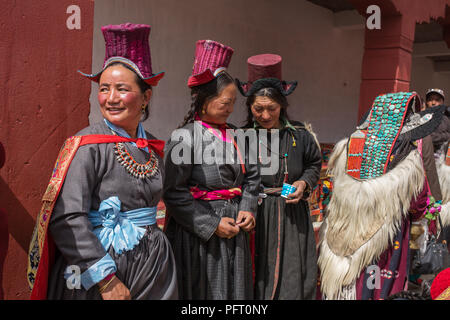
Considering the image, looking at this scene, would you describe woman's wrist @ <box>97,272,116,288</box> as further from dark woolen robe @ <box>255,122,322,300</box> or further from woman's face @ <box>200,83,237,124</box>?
dark woolen robe @ <box>255,122,322,300</box>

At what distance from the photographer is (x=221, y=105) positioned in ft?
7.27

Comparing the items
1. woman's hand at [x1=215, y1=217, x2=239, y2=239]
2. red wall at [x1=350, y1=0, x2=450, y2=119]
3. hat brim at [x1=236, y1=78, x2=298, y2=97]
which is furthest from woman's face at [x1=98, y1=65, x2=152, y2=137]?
red wall at [x1=350, y1=0, x2=450, y2=119]

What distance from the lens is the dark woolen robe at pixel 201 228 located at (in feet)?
6.98

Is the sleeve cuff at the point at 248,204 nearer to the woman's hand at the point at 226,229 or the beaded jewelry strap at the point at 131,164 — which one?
the woman's hand at the point at 226,229

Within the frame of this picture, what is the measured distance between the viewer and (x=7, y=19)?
1.84 metres

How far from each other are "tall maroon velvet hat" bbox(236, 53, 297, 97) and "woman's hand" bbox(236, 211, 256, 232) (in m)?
0.89

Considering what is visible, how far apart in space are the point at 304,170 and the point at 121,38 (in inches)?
66.2

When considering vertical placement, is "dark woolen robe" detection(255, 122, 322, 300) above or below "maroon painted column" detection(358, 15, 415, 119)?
below

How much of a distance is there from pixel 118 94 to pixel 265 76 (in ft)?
4.34

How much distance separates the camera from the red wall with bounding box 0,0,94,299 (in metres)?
1.88

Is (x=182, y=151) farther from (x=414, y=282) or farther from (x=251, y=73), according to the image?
(x=414, y=282)

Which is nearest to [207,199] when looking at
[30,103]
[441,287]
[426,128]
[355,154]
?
[30,103]

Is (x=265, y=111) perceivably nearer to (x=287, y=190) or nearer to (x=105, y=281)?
(x=287, y=190)

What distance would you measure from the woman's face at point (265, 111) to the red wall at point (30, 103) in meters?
1.15
